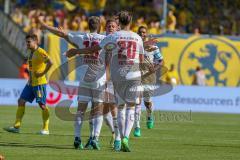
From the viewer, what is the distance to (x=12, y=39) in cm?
3878

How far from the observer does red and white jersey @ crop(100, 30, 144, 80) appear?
14789mm

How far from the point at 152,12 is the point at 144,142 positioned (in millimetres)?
24677

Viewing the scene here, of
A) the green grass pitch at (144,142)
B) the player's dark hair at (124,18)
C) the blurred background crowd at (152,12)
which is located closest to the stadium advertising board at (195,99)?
the blurred background crowd at (152,12)

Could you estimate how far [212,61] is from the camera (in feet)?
124

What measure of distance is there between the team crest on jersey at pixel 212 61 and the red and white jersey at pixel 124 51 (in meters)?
Answer: 22.8

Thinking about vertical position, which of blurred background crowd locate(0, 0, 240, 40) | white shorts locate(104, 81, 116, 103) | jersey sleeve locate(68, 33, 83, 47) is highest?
blurred background crowd locate(0, 0, 240, 40)

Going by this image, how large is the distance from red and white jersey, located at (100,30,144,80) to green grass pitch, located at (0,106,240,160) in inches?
59.5

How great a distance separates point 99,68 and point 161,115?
13342 mm

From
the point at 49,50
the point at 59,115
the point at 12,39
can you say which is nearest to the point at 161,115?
the point at 59,115

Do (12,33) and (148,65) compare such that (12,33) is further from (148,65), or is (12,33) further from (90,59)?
(90,59)

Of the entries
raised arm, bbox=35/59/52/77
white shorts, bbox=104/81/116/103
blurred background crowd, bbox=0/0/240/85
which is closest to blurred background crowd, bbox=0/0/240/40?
blurred background crowd, bbox=0/0/240/85

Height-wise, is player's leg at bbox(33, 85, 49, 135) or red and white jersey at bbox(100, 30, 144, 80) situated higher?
red and white jersey at bbox(100, 30, 144, 80)

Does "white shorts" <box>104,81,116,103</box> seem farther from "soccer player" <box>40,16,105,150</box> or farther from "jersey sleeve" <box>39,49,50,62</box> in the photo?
"jersey sleeve" <box>39,49,50,62</box>

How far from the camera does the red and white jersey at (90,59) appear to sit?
15430 mm
